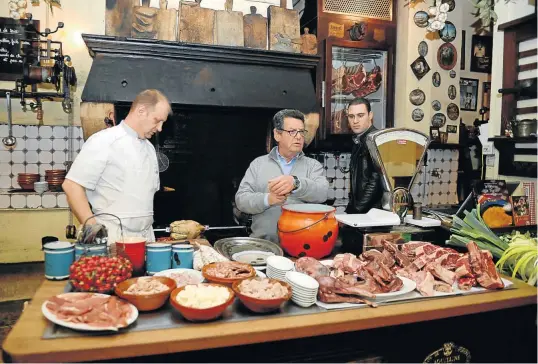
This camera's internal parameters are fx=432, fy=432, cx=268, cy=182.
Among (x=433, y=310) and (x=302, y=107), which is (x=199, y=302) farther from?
(x=302, y=107)

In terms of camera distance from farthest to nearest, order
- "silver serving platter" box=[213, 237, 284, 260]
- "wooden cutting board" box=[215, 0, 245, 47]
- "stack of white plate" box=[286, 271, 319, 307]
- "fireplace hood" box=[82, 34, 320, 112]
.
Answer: "wooden cutting board" box=[215, 0, 245, 47] < "fireplace hood" box=[82, 34, 320, 112] < "silver serving platter" box=[213, 237, 284, 260] < "stack of white plate" box=[286, 271, 319, 307]

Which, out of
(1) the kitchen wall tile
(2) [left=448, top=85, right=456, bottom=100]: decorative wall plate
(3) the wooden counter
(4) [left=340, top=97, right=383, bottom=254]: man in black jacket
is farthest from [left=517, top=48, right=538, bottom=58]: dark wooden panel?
(1) the kitchen wall tile

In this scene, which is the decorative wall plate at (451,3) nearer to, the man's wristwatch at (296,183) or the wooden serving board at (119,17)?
the wooden serving board at (119,17)

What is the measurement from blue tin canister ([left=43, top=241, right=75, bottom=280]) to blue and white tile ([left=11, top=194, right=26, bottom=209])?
293 cm

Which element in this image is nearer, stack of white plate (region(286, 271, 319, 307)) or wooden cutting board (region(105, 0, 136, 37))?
stack of white plate (region(286, 271, 319, 307))

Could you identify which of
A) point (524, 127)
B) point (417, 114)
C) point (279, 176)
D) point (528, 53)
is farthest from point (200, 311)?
point (417, 114)

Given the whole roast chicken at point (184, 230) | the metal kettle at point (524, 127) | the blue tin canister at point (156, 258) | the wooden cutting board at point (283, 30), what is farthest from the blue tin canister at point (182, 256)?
the wooden cutting board at point (283, 30)

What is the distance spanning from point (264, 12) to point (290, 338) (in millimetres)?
4034

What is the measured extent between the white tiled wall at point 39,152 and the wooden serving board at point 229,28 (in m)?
1.85

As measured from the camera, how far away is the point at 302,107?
434 cm

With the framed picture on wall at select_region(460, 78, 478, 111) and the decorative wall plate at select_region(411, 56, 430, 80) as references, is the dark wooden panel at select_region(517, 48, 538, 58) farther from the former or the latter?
the framed picture on wall at select_region(460, 78, 478, 111)

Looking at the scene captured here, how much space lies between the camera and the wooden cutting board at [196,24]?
411 centimetres

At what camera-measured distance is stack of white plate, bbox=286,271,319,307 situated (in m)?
1.59

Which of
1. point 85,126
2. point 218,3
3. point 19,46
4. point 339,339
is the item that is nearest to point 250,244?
point 339,339
